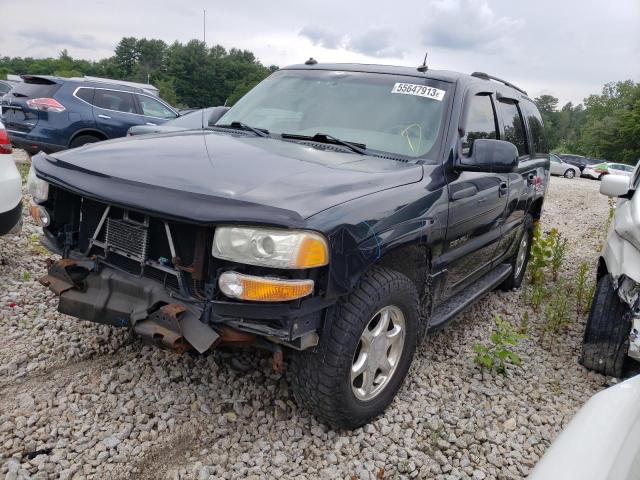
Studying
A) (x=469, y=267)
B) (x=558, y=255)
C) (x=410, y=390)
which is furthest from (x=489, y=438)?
(x=558, y=255)

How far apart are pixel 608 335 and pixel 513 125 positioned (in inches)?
71.7

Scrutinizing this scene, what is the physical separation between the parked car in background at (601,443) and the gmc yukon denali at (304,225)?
97cm

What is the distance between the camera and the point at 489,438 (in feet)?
9.21

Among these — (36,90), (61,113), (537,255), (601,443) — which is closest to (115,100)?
(61,113)

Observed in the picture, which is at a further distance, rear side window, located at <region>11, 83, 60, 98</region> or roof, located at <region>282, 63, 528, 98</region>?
rear side window, located at <region>11, 83, 60, 98</region>

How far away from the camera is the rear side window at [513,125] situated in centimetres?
409

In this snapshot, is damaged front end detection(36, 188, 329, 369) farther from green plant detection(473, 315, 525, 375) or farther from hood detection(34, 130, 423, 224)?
green plant detection(473, 315, 525, 375)

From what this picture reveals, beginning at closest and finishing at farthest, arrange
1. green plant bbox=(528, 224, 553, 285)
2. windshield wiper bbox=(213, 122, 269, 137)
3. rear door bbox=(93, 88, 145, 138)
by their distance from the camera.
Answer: windshield wiper bbox=(213, 122, 269, 137), green plant bbox=(528, 224, 553, 285), rear door bbox=(93, 88, 145, 138)

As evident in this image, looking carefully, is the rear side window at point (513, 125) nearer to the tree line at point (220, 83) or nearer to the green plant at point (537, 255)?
the green plant at point (537, 255)

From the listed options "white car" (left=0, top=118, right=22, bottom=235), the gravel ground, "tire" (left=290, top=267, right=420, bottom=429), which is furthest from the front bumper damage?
"white car" (left=0, top=118, right=22, bottom=235)

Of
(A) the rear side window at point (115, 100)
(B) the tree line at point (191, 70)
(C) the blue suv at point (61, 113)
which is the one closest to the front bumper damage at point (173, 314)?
(C) the blue suv at point (61, 113)

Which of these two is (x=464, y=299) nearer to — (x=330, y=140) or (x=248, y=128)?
(x=330, y=140)

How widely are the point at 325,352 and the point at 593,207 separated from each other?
12.8 m

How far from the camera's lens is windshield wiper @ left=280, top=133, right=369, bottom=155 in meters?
2.99
